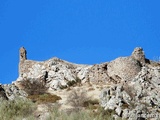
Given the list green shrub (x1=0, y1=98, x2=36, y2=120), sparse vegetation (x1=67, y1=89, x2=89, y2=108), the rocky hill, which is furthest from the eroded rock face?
green shrub (x1=0, y1=98, x2=36, y2=120)

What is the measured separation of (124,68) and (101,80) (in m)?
3.45

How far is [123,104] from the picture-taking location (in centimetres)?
4094

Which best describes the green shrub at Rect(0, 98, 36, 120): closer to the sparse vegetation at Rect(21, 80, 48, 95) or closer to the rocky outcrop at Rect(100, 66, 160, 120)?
the rocky outcrop at Rect(100, 66, 160, 120)

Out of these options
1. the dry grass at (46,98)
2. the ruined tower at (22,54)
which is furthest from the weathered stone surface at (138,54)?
the dry grass at (46,98)

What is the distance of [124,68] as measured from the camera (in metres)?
57.3

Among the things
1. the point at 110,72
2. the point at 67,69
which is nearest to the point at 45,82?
the point at 67,69

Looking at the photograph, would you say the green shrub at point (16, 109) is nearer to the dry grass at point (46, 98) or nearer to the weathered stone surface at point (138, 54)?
the dry grass at point (46, 98)

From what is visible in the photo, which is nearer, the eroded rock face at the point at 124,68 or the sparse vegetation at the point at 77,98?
the sparse vegetation at the point at 77,98

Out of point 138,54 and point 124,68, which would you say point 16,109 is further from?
point 138,54

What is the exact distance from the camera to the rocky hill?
43.3 meters

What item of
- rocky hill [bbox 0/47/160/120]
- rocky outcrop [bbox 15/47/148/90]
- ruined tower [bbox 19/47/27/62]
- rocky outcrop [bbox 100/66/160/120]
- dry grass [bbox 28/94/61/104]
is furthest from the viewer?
ruined tower [bbox 19/47/27/62]

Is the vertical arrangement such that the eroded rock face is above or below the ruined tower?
below

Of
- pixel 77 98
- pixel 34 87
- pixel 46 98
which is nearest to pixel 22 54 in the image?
pixel 34 87

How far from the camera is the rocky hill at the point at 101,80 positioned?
43344 millimetres
